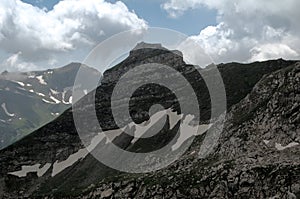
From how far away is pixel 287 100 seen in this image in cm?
8350

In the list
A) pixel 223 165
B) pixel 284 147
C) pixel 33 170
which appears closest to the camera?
pixel 284 147

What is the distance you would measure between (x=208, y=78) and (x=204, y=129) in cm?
7108

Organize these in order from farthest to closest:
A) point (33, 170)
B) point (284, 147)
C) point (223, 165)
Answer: point (33, 170), point (223, 165), point (284, 147)

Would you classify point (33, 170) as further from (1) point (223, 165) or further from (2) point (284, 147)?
(2) point (284, 147)

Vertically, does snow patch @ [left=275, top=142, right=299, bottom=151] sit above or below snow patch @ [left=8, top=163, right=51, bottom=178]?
below

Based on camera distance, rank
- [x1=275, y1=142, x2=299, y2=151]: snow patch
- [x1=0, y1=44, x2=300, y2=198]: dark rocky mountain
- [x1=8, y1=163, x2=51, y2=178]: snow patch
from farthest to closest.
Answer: [x1=8, y1=163, x2=51, y2=178]: snow patch → [x1=275, y1=142, x2=299, y2=151]: snow patch → [x1=0, y1=44, x2=300, y2=198]: dark rocky mountain

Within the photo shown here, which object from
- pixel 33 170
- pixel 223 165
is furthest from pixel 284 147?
pixel 33 170

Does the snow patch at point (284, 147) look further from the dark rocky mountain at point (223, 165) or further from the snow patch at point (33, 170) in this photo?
the snow patch at point (33, 170)

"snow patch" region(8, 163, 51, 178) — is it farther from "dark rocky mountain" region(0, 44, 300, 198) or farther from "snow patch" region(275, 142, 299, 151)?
"snow patch" region(275, 142, 299, 151)

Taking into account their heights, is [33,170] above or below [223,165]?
above

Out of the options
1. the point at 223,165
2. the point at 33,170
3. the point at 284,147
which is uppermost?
the point at 33,170

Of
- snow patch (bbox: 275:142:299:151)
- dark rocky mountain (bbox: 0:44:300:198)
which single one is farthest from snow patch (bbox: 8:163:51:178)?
snow patch (bbox: 275:142:299:151)

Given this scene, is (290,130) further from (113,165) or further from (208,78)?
(208,78)

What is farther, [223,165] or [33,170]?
[33,170]
